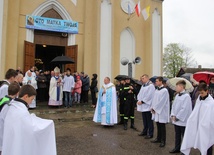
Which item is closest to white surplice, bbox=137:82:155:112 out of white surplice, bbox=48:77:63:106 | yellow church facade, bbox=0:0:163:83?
white surplice, bbox=48:77:63:106

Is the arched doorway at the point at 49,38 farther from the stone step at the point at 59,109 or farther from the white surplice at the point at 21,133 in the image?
the white surplice at the point at 21,133

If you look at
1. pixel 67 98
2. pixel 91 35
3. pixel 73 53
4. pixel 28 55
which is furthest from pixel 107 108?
pixel 91 35

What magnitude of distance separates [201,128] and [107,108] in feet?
14.2

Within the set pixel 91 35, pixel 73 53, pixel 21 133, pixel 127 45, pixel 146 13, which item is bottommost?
pixel 21 133

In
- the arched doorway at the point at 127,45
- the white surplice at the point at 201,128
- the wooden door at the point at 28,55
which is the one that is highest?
the arched doorway at the point at 127,45

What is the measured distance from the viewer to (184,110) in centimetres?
538

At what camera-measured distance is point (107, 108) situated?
8.38 m

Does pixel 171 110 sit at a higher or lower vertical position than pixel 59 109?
higher

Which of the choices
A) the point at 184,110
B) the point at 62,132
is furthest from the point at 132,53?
the point at 184,110

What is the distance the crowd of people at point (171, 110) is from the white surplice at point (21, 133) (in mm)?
3251

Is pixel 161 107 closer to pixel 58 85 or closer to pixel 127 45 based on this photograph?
pixel 58 85

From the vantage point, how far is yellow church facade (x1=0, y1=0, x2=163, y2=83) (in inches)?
500

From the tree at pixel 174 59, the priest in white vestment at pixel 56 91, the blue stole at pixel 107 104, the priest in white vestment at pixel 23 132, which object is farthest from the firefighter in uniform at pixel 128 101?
the tree at pixel 174 59

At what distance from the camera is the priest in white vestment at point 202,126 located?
14.6ft
